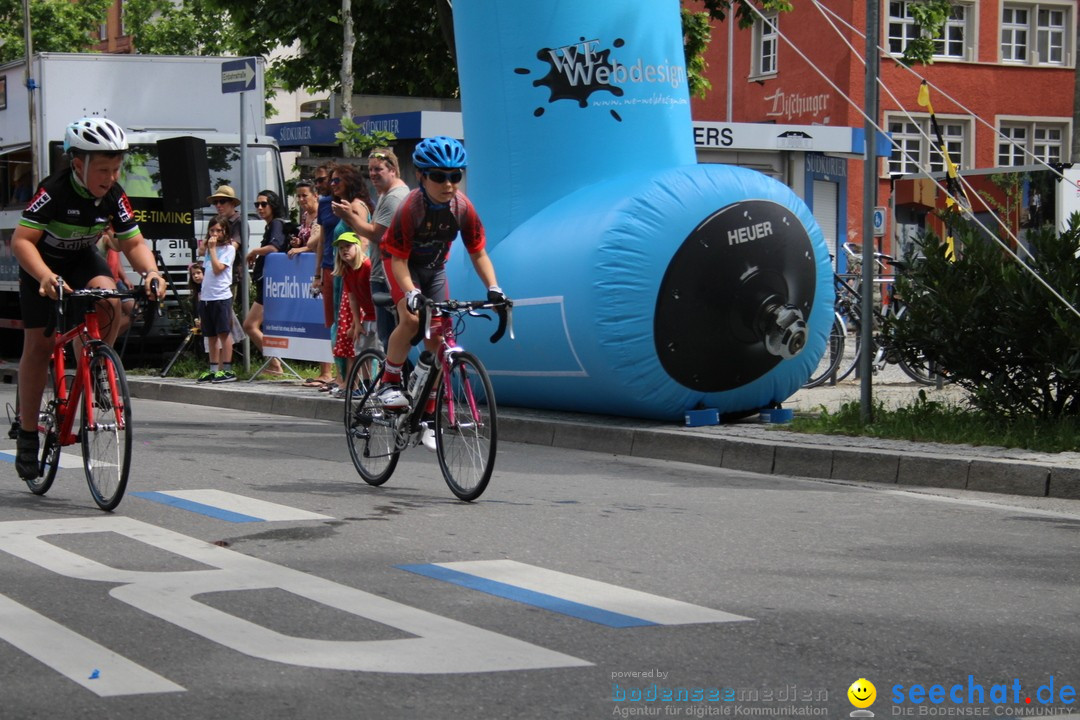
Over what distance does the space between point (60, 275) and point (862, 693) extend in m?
4.89

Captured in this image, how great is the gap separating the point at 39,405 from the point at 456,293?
15.8 ft

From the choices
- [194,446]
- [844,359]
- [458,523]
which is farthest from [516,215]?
[458,523]

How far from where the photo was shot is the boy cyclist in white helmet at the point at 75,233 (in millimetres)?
7750

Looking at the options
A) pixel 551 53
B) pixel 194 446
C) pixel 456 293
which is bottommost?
pixel 194 446

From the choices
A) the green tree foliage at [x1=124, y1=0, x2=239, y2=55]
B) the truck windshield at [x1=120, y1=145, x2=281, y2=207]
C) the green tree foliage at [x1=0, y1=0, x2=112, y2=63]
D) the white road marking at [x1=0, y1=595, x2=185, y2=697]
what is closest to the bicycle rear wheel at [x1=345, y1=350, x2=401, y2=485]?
the white road marking at [x1=0, y1=595, x2=185, y2=697]

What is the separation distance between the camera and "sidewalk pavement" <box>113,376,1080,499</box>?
9117mm

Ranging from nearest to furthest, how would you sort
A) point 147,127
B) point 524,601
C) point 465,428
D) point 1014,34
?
point 524,601 → point 465,428 → point 147,127 → point 1014,34

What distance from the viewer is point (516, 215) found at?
41.5 feet

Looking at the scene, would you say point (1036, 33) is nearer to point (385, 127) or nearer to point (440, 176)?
point (385, 127)

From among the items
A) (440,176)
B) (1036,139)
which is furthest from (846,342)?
(1036,139)

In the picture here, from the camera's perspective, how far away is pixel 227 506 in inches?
317

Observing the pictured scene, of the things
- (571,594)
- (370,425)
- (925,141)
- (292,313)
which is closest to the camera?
(571,594)

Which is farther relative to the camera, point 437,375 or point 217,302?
point 217,302

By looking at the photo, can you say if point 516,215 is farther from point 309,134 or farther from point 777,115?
point 777,115
